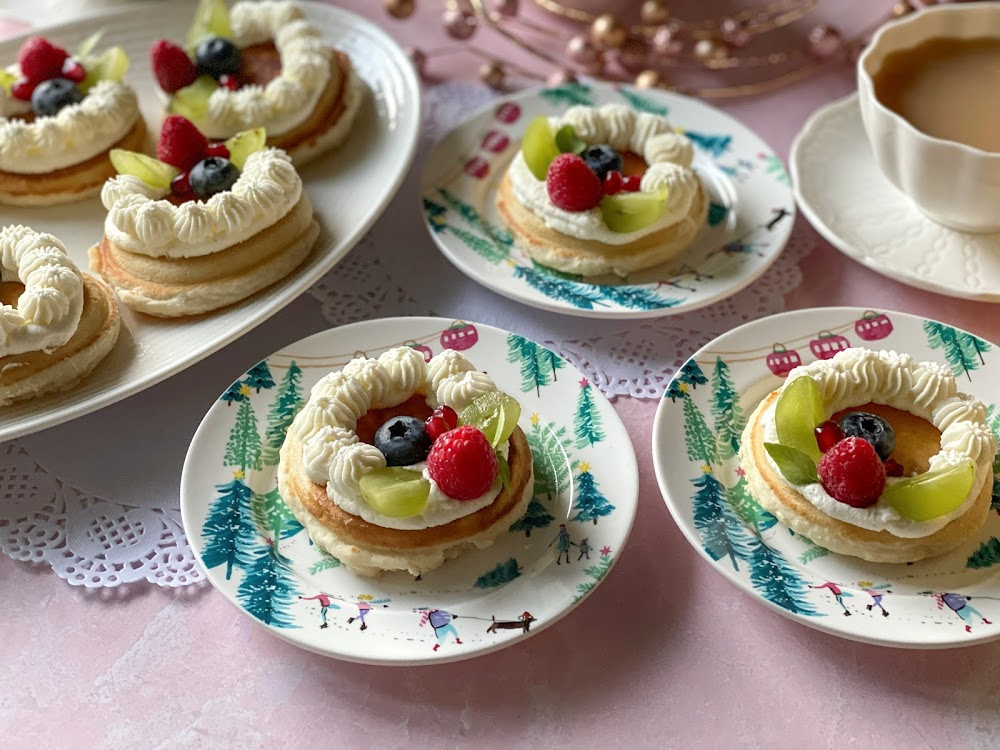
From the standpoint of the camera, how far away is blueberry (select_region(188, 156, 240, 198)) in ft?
6.66

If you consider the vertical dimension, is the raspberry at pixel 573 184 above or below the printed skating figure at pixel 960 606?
above

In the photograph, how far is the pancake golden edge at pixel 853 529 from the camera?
1.55 meters

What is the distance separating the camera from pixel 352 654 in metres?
1.42

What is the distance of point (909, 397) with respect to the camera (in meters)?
1.71

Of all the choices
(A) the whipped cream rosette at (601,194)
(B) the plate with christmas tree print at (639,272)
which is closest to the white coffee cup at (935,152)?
(B) the plate with christmas tree print at (639,272)

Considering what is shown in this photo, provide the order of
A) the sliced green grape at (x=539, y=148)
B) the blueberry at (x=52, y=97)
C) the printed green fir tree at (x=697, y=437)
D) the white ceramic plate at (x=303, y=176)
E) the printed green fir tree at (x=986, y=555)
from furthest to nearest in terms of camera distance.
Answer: the blueberry at (x=52, y=97)
the sliced green grape at (x=539, y=148)
the white ceramic plate at (x=303, y=176)
the printed green fir tree at (x=697, y=437)
the printed green fir tree at (x=986, y=555)

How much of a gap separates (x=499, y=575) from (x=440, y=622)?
0.43ft

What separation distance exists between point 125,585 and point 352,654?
46cm

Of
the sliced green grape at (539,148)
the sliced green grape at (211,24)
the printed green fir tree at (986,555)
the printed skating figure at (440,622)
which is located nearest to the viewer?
the printed skating figure at (440,622)

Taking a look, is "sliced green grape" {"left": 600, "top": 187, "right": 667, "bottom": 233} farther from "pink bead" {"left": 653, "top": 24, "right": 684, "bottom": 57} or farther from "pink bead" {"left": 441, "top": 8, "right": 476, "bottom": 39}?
"pink bead" {"left": 441, "top": 8, "right": 476, "bottom": 39}

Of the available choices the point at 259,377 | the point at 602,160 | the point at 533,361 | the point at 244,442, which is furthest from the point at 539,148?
the point at 244,442

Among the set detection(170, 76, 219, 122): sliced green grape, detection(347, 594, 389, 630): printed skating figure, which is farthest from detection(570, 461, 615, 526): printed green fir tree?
detection(170, 76, 219, 122): sliced green grape

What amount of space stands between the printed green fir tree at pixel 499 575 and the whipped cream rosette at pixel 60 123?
1.29 metres

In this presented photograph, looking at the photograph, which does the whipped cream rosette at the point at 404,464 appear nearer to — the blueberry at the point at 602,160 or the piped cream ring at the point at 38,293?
the piped cream ring at the point at 38,293
